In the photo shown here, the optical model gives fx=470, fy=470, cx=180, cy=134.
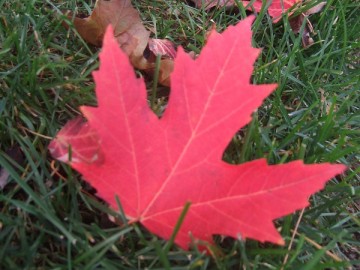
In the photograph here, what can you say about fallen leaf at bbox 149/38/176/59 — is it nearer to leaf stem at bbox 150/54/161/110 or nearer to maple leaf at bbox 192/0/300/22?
leaf stem at bbox 150/54/161/110

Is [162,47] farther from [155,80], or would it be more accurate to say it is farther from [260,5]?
[260,5]

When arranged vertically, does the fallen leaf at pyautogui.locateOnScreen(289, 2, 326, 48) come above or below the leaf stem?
below

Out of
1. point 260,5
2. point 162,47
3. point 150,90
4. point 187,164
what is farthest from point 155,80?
point 260,5

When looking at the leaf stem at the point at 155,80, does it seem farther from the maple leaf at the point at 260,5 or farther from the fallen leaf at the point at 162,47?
the maple leaf at the point at 260,5

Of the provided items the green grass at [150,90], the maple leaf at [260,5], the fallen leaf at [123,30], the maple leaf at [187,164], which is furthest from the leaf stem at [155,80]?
the maple leaf at [260,5]

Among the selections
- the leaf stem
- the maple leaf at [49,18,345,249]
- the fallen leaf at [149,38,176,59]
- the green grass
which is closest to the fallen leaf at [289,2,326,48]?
the green grass

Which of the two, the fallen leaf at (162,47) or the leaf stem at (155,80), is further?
the fallen leaf at (162,47)

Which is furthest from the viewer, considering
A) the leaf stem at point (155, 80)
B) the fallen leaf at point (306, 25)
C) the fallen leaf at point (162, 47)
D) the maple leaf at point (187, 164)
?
the fallen leaf at point (306, 25)
